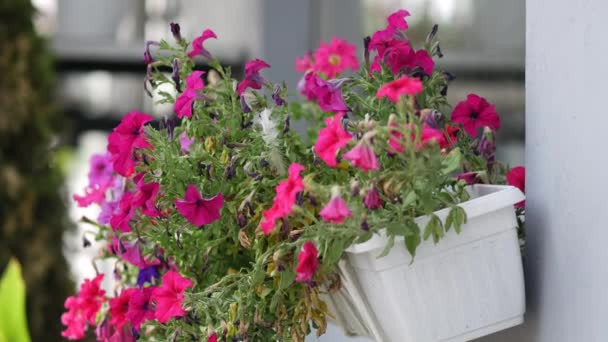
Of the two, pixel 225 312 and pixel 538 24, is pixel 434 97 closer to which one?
pixel 538 24

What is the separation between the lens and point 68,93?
4.50 m

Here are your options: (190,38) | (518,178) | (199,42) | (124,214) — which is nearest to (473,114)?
(518,178)

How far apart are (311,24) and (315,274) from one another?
211 centimetres

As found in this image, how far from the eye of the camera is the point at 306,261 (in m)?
1.10

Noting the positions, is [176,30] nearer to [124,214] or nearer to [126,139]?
[126,139]

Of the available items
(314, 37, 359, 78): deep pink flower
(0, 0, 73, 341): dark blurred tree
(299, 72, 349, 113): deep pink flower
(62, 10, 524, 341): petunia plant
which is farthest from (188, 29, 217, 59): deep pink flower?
(0, 0, 73, 341): dark blurred tree

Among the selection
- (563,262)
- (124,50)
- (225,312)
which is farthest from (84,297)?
(124,50)

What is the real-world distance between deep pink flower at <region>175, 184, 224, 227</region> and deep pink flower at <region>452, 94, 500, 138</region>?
15.4 inches

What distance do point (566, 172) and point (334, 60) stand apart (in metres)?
0.81

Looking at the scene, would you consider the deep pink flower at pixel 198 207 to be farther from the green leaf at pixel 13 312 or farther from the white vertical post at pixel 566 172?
the green leaf at pixel 13 312

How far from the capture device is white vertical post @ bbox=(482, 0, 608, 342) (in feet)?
3.64

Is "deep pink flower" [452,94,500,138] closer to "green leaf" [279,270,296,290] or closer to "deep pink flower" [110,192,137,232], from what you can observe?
"green leaf" [279,270,296,290]

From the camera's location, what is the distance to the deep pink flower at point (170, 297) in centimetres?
126

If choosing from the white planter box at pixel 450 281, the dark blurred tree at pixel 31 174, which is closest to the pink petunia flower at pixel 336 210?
the white planter box at pixel 450 281
